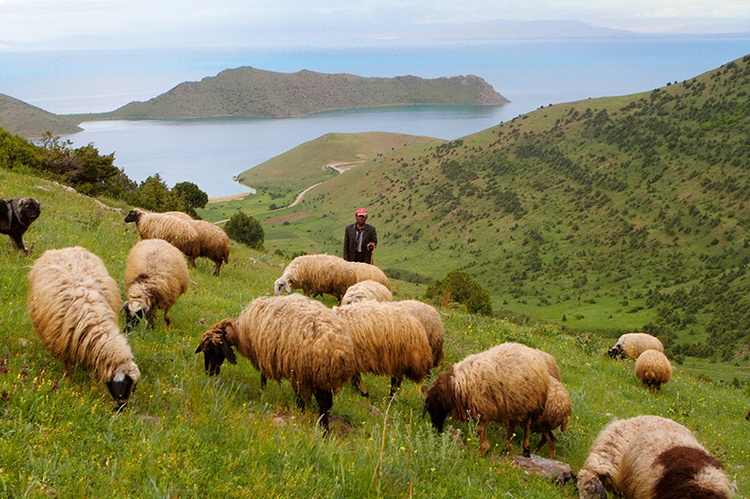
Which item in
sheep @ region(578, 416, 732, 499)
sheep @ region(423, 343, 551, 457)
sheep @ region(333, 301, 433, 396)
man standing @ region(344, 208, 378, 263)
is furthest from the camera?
man standing @ region(344, 208, 378, 263)

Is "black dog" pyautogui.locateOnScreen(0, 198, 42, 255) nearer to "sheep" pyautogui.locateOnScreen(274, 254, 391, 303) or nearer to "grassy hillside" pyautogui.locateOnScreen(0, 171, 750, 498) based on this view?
"grassy hillside" pyautogui.locateOnScreen(0, 171, 750, 498)

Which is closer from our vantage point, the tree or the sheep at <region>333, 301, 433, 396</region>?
the sheep at <region>333, 301, 433, 396</region>

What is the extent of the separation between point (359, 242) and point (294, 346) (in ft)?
30.9

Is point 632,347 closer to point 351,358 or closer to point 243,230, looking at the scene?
point 351,358

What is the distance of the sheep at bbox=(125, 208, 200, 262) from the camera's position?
1555cm

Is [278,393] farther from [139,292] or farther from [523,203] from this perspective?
[523,203]

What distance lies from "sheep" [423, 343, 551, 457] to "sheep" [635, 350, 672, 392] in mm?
7617

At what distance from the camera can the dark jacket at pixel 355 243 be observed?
52.9 feet

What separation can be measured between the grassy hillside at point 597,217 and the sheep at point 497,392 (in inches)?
1415

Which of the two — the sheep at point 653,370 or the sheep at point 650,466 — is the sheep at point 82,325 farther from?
the sheep at point 653,370

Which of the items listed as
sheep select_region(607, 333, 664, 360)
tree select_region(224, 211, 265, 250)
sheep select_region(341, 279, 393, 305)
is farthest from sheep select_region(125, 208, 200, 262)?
tree select_region(224, 211, 265, 250)

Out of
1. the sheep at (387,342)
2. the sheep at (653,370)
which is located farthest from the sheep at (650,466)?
the sheep at (653,370)

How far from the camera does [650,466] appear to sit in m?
6.71

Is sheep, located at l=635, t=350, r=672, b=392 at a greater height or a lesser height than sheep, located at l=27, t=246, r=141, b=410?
lesser
